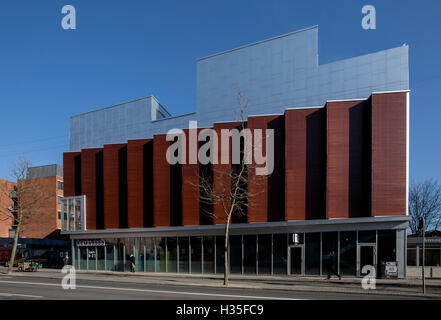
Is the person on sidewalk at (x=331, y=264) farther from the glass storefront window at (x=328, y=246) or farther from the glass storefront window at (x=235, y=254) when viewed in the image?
the glass storefront window at (x=235, y=254)

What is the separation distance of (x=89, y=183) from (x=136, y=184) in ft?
19.4

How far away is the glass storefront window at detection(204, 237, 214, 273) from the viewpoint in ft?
94.2

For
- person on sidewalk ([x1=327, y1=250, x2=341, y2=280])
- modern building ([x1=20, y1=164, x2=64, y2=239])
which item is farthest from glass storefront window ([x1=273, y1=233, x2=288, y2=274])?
modern building ([x1=20, y1=164, x2=64, y2=239])

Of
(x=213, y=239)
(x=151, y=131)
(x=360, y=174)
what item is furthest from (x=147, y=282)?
(x=151, y=131)

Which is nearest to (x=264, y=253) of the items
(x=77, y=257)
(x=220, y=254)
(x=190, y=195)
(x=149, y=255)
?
(x=220, y=254)

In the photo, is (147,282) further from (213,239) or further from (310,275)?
(310,275)

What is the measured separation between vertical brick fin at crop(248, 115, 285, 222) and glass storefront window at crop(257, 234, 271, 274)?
1377 mm

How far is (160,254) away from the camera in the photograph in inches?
1217

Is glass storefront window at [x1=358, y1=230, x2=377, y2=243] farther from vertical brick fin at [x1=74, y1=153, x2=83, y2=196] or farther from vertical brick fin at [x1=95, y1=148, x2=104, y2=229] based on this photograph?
vertical brick fin at [x1=74, y1=153, x2=83, y2=196]

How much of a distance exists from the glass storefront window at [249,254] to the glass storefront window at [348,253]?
624cm

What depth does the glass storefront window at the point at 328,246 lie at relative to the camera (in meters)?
24.8

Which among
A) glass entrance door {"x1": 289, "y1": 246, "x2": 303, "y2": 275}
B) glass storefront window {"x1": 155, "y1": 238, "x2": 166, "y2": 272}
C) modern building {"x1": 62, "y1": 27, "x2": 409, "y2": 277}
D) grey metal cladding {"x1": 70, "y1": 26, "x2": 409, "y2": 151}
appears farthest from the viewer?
grey metal cladding {"x1": 70, "y1": 26, "x2": 409, "y2": 151}

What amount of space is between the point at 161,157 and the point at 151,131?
13.7 metres

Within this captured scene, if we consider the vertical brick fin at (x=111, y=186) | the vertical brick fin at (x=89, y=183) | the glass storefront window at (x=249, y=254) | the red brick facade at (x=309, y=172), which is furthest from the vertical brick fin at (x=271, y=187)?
the vertical brick fin at (x=89, y=183)
